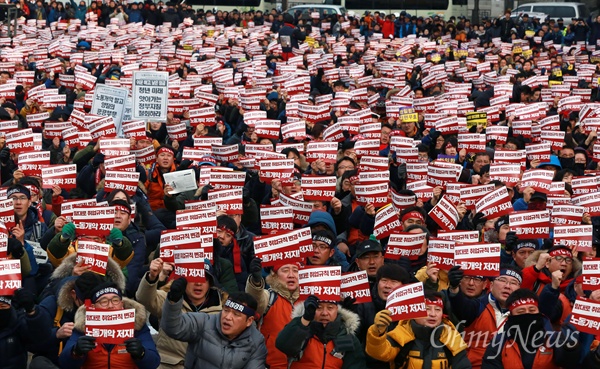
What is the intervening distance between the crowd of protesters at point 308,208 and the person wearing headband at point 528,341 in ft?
0.04

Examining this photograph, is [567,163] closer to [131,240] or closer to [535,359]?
[131,240]

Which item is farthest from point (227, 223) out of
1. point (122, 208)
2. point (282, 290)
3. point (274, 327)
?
point (274, 327)

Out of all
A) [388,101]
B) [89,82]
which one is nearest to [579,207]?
[388,101]

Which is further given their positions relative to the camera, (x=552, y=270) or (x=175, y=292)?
(x=552, y=270)

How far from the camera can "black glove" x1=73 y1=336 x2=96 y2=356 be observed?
→ 724 cm

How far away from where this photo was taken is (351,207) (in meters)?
12.6

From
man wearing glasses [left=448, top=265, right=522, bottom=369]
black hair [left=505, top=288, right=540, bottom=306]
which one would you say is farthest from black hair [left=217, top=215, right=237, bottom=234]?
black hair [left=505, top=288, right=540, bottom=306]

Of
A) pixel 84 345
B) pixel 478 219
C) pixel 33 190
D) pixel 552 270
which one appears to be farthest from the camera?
pixel 478 219

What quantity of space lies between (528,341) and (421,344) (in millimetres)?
789

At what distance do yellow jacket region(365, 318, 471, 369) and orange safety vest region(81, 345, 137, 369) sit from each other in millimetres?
1562

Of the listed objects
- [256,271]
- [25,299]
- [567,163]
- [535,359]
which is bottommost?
[567,163]

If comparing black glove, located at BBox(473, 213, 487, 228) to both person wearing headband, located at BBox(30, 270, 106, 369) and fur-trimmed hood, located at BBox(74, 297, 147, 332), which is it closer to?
person wearing headband, located at BBox(30, 270, 106, 369)

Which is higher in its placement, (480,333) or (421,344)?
(421,344)

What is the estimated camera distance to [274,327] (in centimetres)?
841
